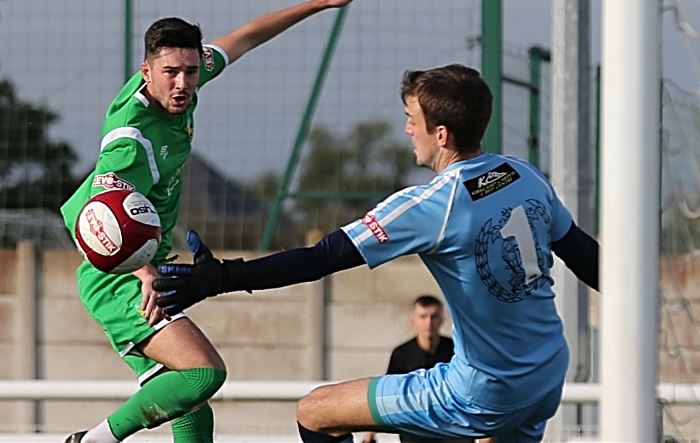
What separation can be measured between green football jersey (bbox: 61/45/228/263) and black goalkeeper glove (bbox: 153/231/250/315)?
110 cm

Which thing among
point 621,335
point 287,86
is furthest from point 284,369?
point 621,335

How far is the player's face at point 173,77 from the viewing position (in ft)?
14.2

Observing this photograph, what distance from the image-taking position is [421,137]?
3594mm

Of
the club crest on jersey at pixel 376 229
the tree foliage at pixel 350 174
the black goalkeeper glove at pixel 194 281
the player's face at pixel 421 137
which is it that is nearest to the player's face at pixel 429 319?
the tree foliage at pixel 350 174

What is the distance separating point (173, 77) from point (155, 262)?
0.72 metres

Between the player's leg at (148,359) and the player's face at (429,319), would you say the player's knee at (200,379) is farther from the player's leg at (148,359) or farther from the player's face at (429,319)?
the player's face at (429,319)

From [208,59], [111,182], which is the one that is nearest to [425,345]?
[208,59]

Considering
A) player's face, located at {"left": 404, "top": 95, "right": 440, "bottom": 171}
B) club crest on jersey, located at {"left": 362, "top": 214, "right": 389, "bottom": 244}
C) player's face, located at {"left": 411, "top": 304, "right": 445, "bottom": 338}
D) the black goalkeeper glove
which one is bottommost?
player's face, located at {"left": 411, "top": 304, "right": 445, "bottom": 338}

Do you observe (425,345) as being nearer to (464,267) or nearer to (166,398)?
(166,398)

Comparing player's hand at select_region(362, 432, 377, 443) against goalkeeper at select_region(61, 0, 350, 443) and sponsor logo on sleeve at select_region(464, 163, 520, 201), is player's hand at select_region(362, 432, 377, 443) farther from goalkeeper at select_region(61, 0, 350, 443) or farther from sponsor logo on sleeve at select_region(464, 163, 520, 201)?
sponsor logo on sleeve at select_region(464, 163, 520, 201)

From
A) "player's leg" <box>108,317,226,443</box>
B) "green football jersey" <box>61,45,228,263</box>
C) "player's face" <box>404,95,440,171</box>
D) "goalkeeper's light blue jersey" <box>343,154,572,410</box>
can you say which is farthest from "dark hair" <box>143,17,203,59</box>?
"goalkeeper's light blue jersey" <box>343,154,572,410</box>

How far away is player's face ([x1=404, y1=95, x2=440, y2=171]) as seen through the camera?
3580mm

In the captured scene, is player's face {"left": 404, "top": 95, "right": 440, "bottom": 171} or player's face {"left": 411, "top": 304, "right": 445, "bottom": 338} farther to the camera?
player's face {"left": 411, "top": 304, "right": 445, "bottom": 338}

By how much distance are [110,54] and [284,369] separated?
2534 mm
